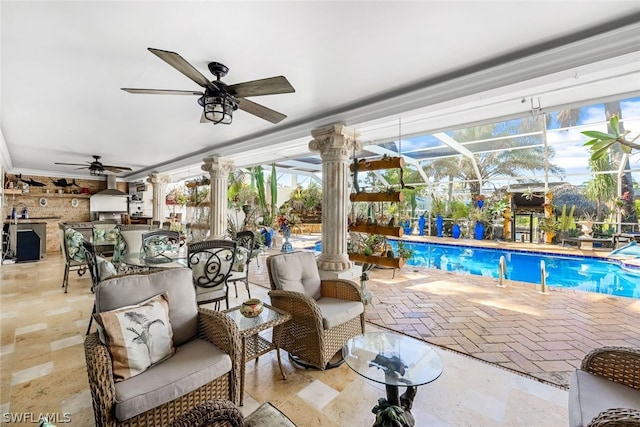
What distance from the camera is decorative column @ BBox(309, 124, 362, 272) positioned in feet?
13.6

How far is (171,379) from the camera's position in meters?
1.47

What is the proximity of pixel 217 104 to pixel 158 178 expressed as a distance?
25.8 ft

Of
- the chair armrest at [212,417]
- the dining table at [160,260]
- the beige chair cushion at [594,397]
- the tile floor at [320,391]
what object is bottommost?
the tile floor at [320,391]

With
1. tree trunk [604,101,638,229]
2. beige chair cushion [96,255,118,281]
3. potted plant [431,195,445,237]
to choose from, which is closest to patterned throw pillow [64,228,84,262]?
beige chair cushion [96,255,118,281]

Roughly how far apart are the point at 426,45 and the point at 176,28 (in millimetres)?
2022

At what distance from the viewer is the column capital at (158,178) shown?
8.89 metres

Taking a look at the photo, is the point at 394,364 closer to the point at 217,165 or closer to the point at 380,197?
the point at 380,197

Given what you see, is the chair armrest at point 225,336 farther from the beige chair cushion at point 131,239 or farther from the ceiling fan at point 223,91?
the beige chair cushion at point 131,239

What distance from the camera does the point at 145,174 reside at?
30.5 ft

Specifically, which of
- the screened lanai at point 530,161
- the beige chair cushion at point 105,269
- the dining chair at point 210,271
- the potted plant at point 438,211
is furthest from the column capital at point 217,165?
the potted plant at point 438,211

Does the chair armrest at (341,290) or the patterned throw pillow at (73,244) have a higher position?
the patterned throw pillow at (73,244)

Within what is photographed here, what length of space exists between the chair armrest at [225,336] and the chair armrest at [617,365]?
6.71ft

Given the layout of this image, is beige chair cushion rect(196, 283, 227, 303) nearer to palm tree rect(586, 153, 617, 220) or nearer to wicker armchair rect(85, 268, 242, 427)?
wicker armchair rect(85, 268, 242, 427)

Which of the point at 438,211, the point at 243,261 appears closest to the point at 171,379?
the point at 243,261
